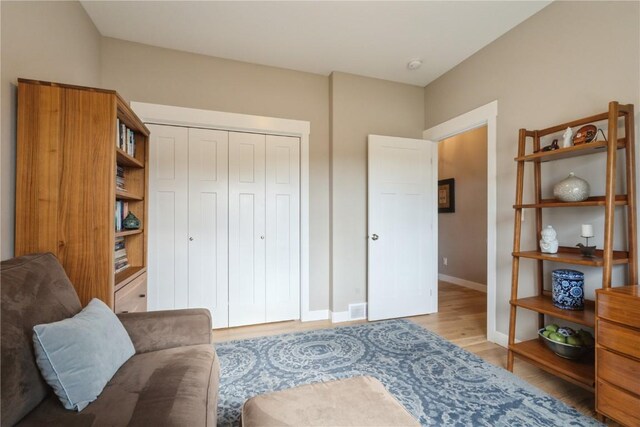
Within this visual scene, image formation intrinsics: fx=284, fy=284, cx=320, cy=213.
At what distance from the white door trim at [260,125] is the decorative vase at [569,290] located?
79.3 inches

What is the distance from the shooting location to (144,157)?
229cm

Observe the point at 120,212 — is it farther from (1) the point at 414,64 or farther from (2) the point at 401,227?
(1) the point at 414,64

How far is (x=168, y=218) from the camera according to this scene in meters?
2.62

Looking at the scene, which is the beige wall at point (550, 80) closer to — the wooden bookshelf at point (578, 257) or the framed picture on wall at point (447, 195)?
the wooden bookshelf at point (578, 257)

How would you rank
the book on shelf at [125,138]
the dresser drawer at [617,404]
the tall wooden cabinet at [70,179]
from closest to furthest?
the dresser drawer at [617,404] → the tall wooden cabinet at [70,179] → the book on shelf at [125,138]

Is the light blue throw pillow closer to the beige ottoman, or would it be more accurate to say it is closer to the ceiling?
the beige ottoman

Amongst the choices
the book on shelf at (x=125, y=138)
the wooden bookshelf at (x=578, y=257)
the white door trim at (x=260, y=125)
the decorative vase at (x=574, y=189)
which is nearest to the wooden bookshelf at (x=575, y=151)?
the decorative vase at (x=574, y=189)

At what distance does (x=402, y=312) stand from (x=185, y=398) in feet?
8.29

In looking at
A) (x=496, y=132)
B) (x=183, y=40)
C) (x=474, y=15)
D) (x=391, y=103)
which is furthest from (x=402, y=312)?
Answer: (x=183, y=40)

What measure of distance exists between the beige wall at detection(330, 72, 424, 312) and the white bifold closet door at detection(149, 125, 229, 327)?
1.12 meters

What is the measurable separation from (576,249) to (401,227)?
146cm

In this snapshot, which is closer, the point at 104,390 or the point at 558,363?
the point at 104,390

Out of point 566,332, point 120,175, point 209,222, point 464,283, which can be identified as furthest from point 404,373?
point 464,283

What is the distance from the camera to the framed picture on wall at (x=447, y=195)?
4703 mm
